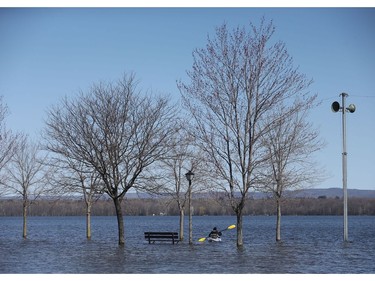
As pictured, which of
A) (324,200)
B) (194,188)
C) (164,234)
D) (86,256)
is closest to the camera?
(86,256)

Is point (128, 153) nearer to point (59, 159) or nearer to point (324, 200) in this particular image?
point (59, 159)

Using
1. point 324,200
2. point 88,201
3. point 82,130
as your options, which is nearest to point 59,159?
point 82,130

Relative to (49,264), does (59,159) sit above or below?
above

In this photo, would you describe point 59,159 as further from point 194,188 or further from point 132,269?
point 132,269

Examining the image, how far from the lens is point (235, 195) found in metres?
28.8

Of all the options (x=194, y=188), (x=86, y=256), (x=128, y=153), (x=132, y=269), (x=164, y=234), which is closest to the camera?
(x=132, y=269)

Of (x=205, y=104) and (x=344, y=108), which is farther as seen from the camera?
(x=205, y=104)

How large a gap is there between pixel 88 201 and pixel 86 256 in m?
11.7

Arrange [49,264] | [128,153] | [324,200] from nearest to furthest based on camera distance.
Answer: [49,264] → [128,153] → [324,200]

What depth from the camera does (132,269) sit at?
68.6 feet

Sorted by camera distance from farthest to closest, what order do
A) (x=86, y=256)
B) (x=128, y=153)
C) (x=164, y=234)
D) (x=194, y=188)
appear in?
(x=194, y=188) → (x=164, y=234) → (x=128, y=153) → (x=86, y=256)

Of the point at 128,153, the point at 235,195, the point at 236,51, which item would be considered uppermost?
the point at 236,51

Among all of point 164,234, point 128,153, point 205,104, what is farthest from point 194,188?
point 205,104

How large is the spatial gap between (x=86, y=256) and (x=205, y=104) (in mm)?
7601
